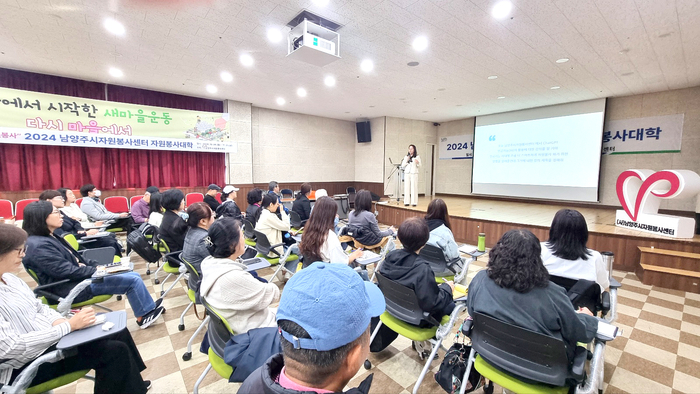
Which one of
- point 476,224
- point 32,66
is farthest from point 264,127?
point 476,224

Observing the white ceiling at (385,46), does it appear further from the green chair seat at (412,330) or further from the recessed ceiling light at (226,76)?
the green chair seat at (412,330)

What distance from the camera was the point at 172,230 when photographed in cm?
305

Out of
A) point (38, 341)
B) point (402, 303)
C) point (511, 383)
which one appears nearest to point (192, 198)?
point (38, 341)

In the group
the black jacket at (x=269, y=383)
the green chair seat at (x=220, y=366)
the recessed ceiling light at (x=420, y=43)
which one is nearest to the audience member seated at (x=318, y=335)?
the black jacket at (x=269, y=383)

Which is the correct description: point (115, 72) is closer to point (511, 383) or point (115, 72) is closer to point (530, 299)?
point (530, 299)

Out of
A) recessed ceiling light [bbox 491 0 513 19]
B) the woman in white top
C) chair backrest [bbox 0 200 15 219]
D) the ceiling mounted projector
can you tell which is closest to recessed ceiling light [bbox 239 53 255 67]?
the ceiling mounted projector

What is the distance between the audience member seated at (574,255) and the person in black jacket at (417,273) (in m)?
0.82

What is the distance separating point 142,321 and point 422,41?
Result: 15.8ft

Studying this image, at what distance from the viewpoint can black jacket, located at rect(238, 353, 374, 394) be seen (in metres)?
0.62

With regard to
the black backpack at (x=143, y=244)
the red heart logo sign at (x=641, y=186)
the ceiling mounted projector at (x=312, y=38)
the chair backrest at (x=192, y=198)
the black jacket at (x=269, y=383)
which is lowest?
the black backpack at (x=143, y=244)

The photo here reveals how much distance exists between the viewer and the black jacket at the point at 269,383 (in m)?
0.62

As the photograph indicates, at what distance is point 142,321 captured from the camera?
8.61ft

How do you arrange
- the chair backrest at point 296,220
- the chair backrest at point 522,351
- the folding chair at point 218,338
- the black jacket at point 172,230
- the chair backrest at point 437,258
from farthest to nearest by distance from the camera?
the chair backrest at point 296,220, the black jacket at point 172,230, the chair backrest at point 437,258, the folding chair at point 218,338, the chair backrest at point 522,351

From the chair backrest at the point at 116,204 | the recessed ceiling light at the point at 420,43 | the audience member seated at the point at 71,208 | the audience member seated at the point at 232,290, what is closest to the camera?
the audience member seated at the point at 232,290
